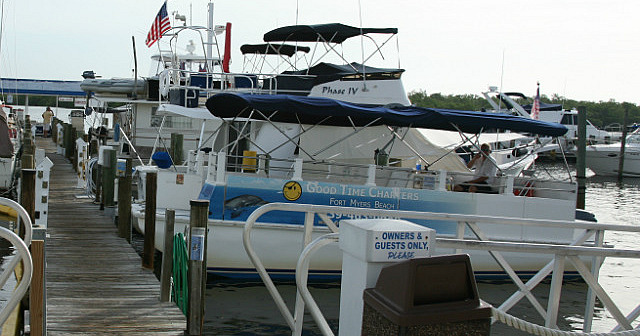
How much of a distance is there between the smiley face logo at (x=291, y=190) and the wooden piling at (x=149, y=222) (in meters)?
2.26

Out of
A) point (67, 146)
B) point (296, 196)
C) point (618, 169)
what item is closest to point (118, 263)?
point (296, 196)

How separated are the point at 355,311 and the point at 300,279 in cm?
105

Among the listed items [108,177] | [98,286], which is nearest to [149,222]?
[98,286]

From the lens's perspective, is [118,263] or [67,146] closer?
[118,263]

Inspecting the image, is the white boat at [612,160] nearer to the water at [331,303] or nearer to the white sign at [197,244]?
the water at [331,303]

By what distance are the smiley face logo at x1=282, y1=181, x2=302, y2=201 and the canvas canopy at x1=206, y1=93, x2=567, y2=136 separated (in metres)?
1.30

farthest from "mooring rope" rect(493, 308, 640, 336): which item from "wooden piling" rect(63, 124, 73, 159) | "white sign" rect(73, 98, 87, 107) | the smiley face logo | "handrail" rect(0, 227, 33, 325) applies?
"white sign" rect(73, 98, 87, 107)

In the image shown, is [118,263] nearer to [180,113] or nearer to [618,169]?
[180,113]

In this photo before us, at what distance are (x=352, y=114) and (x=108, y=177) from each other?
21.7 ft

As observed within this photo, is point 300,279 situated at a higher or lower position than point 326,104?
lower

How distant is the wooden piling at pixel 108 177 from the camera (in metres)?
15.4

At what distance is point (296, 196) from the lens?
1172 cm

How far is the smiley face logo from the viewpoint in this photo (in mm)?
11672

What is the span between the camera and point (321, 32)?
14688 mm
